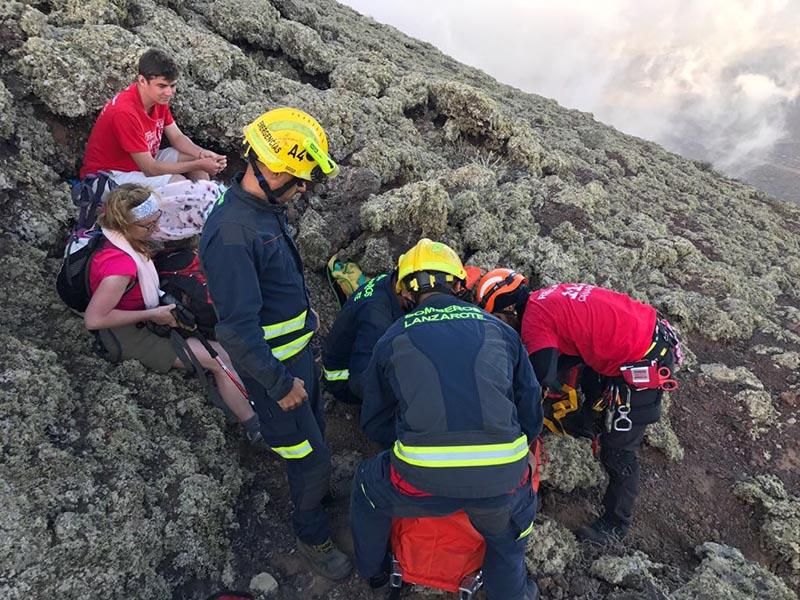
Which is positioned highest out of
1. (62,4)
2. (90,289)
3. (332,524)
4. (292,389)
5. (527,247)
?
(62,4)

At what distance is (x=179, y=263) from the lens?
4.14 m

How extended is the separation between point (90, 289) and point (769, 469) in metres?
5.71

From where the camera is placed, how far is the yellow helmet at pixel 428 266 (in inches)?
139

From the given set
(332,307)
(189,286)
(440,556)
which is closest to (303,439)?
(440,556)

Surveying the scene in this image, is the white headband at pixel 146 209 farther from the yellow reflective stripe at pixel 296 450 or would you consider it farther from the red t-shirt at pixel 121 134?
the yellow reflective stripe at pixel 296 450

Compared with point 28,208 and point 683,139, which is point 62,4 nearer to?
point 28,208

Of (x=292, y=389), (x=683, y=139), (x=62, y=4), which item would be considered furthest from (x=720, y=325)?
(x=683, y=139)

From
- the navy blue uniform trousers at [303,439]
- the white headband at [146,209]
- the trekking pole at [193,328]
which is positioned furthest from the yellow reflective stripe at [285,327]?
the white headband at [146,209]

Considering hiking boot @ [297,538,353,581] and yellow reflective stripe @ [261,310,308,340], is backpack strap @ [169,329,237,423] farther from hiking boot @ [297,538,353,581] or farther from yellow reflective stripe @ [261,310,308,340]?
hiking boot @ [297,538,353,581]

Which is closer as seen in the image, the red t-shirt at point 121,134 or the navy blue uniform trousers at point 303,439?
the navy blue uniform trousers at point 303,439

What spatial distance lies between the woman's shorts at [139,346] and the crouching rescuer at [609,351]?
7.72 feet

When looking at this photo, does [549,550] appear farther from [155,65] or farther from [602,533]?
[155,65]

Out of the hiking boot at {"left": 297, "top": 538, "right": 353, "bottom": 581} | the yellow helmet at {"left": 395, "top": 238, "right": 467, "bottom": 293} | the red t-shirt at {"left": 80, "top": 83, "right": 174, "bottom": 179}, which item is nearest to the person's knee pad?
the yellow helmet at {"left": 395, "top": 238, "right": 467, "bottom": 293}

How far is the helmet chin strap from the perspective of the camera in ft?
9.84
